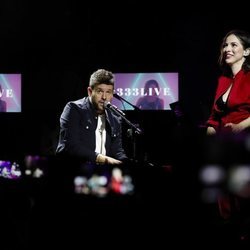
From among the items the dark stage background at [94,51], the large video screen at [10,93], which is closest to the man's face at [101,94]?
the dark stage background at [94,51]

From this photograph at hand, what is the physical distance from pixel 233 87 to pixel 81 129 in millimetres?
1022

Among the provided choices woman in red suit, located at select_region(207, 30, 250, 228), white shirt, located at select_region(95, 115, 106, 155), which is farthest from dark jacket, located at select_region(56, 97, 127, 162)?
woman in red suit, located at select_region(207, 30, 250, 228)

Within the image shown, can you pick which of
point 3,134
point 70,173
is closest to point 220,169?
point 70,173

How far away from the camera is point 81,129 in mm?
2998

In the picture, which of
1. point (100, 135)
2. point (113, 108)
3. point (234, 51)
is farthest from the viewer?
point (100, 135)

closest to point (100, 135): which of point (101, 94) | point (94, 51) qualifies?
point (101, 94)

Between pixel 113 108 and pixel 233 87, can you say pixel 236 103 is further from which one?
pixel 113 108

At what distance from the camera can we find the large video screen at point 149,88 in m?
6.59

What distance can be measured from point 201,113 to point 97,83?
388 centimetres

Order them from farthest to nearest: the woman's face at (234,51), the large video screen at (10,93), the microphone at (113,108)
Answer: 1. the large video screen at (10,93)
2. the microphone at (113,108)
3. the woman's face at (234,51)

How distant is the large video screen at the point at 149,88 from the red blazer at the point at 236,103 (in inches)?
150

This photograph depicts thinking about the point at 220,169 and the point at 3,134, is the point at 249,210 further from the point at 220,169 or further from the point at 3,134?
the point at 3,134

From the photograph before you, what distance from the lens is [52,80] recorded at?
6.86 meters

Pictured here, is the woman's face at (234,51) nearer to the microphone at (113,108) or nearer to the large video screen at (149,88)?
the microphone at (113,108)
